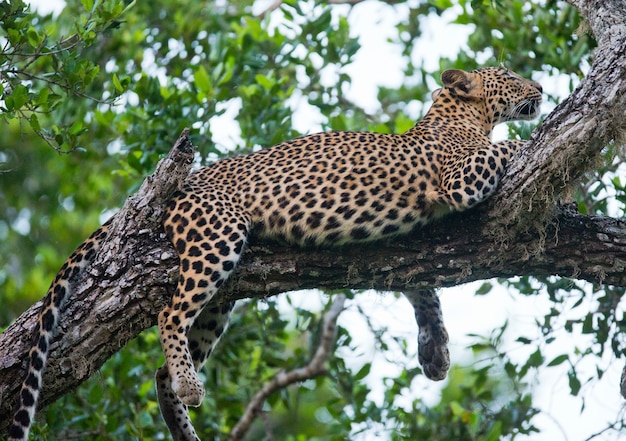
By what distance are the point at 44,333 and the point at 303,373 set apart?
3.92m

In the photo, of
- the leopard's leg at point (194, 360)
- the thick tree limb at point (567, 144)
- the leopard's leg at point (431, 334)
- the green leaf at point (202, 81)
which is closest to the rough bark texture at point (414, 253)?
the thick tree limb at point (567, 144)

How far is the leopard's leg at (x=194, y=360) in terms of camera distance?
752cm

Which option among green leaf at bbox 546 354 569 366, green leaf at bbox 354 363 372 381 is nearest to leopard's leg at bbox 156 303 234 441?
green leaf at bbox 354 363 372 381

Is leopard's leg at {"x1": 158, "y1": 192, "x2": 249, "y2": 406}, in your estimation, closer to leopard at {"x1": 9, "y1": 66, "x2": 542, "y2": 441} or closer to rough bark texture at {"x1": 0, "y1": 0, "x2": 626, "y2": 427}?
leopard at {"x1": 9, "y1": 66, "x2": 542, "y2": 441}

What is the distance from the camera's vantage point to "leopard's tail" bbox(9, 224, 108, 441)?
20.4 feet

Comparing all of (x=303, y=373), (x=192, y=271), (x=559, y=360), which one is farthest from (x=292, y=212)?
(x=559, y=360)

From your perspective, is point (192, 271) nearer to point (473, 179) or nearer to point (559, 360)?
point (473, 179)

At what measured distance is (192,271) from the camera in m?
6.81

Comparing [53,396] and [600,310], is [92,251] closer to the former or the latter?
[53,396]

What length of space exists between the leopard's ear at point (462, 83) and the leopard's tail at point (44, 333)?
3.66m

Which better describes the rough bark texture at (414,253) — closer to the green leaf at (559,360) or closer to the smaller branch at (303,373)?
the green leaf at (559,360)

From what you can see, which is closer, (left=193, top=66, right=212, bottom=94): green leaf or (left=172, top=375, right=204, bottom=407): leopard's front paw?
(left=172, top=375, right=204, bottom=407): leopard's front paw

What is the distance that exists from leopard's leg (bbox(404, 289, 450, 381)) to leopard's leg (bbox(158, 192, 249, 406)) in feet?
6.43

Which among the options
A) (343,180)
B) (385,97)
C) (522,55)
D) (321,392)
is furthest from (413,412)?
(321,392)
